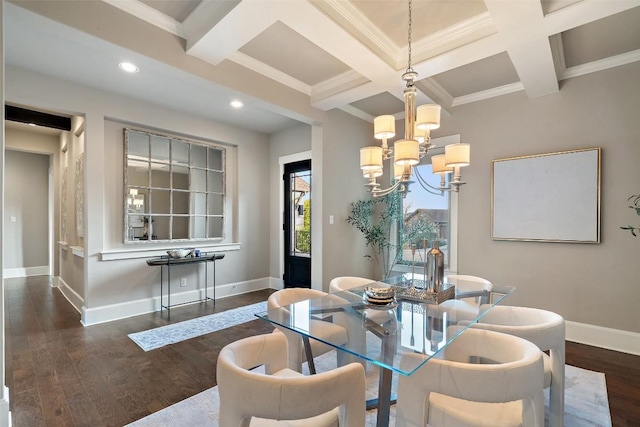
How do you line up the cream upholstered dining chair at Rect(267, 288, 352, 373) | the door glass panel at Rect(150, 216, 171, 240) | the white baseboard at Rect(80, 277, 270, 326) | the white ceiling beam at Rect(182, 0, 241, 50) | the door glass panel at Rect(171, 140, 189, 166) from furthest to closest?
the door glass panel at Rect(171, 140, 189, 166) < the door glass panel at Rect(150, 216, 171, 240) < the white baseboard at Rect(80, 277, 270, 326) < the white ceiling beam at Rect(182, 0, 241, 50) < the cream upholstered dining chair at Rect(267, 288, 352, 373)

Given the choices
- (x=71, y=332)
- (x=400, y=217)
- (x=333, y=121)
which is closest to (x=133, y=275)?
(x=71, y=332)

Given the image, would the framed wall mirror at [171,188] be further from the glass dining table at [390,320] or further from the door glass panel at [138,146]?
the glass dining table at [390,320]

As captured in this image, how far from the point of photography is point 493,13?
207cm

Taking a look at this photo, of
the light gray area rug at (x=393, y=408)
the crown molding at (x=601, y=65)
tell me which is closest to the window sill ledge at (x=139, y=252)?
the light gray area rug at (x=393, y=408)

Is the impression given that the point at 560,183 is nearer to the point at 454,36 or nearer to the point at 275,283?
the point at 454,36

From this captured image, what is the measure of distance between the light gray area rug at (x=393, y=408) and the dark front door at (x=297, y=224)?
9.41 feet

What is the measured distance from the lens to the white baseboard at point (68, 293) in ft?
13.2

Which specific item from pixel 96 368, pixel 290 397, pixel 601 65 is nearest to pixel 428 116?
pixel 290 397

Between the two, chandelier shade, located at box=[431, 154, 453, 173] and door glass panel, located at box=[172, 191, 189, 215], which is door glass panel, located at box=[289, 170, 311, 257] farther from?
chandelier shade, located at box=[431, 154, 453, 173]

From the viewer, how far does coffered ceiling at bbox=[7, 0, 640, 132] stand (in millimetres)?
2066

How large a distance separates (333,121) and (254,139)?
1919 mm

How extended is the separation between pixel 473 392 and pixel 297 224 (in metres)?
4.31

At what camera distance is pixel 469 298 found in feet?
7.00

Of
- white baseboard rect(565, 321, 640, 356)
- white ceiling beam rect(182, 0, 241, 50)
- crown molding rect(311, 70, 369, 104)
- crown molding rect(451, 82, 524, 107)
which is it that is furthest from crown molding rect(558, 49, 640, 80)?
white ceiling beam rect(182, 0, 241, 50)
